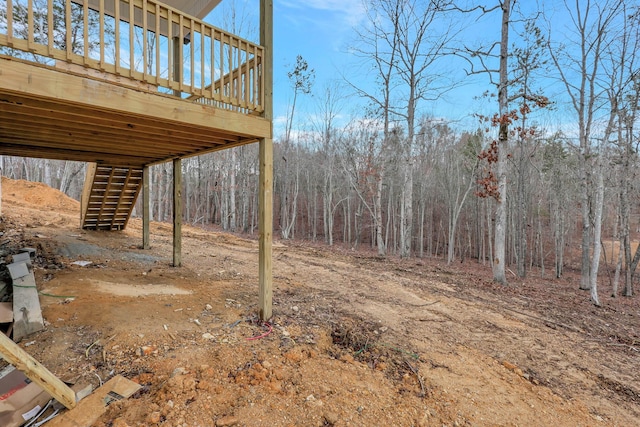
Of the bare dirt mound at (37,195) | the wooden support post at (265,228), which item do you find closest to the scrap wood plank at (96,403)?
the wooden support post at (265,228)

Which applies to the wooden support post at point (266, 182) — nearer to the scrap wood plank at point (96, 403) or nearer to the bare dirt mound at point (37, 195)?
the scrap wood plank at point (96, 403)

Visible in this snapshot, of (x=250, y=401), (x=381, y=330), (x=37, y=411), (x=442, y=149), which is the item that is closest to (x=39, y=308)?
(x=37, y=411)

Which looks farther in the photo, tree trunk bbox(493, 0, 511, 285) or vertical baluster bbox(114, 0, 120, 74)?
tree trunk bbox(493, 0, 511, 285)

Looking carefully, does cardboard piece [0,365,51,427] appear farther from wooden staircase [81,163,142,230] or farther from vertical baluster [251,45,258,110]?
wooden staircase [81,163,142,230]

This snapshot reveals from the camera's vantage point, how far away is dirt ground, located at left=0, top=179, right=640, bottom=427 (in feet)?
7.88

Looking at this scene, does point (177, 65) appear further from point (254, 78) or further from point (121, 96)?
point (121, 96)

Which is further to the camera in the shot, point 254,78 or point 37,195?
point 37,195

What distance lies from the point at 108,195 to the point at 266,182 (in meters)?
6.80

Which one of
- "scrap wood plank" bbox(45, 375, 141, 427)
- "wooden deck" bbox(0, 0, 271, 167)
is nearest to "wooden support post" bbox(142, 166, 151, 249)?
"wooden deck" bbox(0, 0, 271, 167)

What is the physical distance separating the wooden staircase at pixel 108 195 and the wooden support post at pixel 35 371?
6.45 metres

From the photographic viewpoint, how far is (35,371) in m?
2.04

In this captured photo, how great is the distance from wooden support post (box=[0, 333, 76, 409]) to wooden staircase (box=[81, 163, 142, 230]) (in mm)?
6453

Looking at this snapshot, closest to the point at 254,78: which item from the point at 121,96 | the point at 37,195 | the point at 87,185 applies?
the point at 121,96

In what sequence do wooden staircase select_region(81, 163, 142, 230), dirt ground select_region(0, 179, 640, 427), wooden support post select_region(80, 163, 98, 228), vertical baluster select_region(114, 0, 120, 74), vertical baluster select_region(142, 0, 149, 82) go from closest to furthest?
1. dirt ground select_region(0, 179, 640, 427)
2. vertical baluster select_region(114, 0, 120, 74)
3. vertical baluster select_region(142, 0, 149, 82)
4. wooden support post select_region(80, 163, 98, 228)
5. wooden staircase select_region(81, 163, 142, 230)
